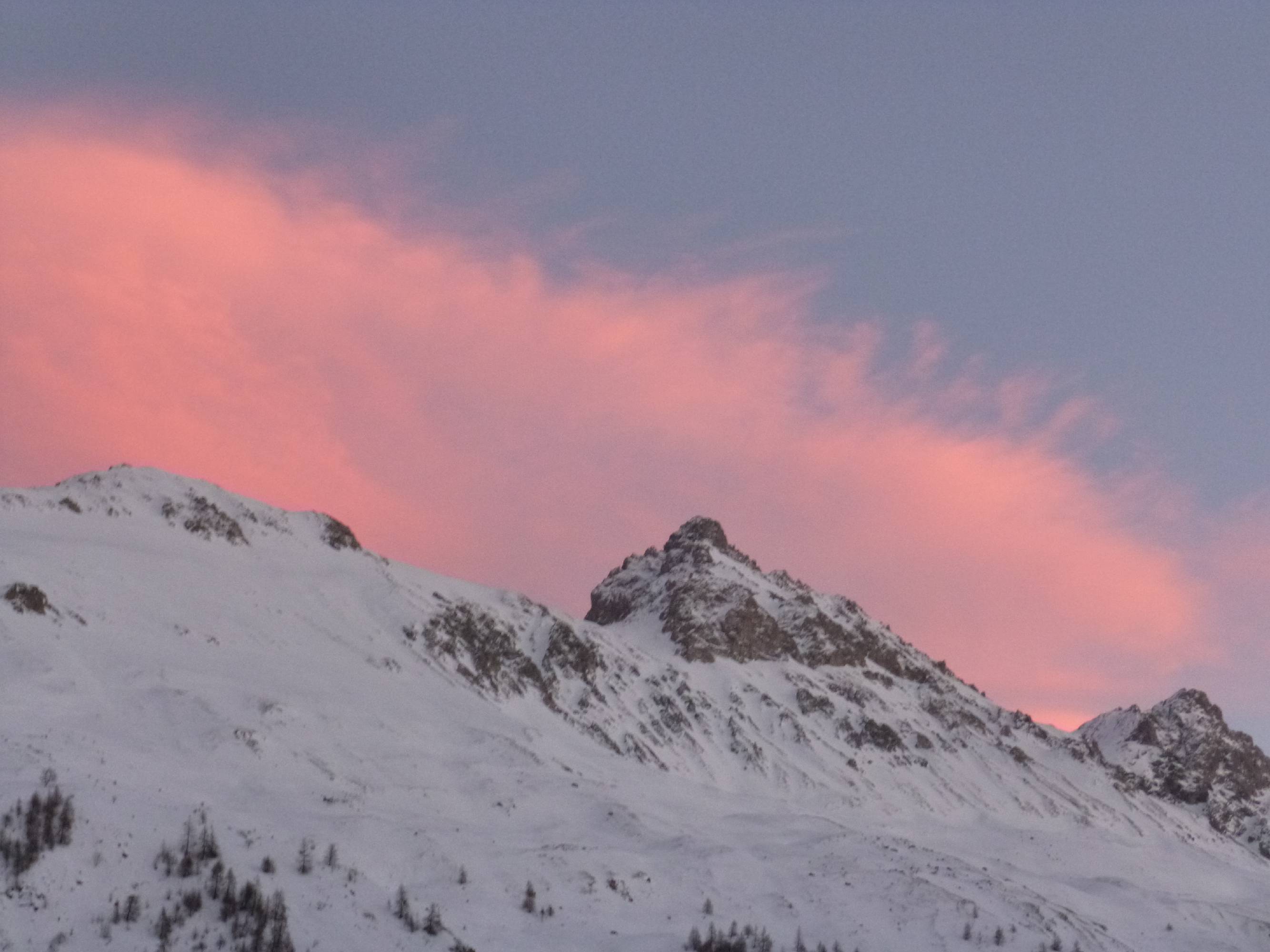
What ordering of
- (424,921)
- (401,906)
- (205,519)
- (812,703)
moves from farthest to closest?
(812,703) → (205,519) → (401,906) → (424,921)

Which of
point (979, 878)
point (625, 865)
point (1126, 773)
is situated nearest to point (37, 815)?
point (625, 865)

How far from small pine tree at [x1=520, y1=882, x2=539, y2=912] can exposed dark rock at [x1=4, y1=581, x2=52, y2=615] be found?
30.8m

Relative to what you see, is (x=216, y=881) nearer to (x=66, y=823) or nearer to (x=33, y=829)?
(x=66, y=823)

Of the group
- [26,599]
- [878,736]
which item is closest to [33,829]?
[26,599]

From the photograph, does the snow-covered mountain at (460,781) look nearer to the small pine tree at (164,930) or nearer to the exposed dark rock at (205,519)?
the small pine tree at (164,930)

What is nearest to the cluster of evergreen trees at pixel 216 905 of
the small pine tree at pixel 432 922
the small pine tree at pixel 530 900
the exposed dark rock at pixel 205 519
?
the small pine tree at pixel 432 922

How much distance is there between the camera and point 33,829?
981 inches

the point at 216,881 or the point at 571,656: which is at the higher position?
the point at 571,656

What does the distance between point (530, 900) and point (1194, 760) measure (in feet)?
501

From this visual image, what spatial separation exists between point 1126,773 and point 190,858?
14062cm

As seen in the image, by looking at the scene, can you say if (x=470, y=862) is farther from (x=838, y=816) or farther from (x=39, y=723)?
(x=838, y=816)

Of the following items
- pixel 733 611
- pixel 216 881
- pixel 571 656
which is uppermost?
pixel 733 611

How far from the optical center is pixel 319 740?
45719 mm

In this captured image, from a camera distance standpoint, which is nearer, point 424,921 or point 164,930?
point 164,930
